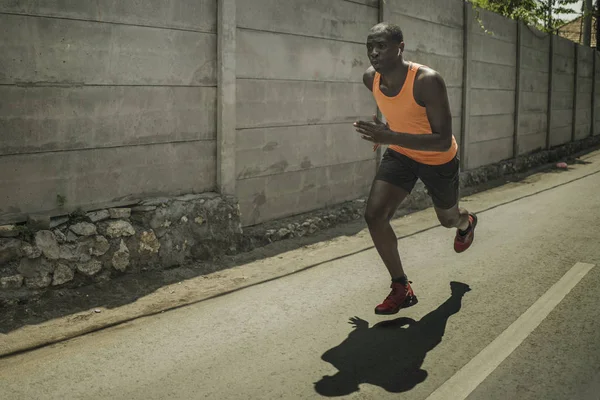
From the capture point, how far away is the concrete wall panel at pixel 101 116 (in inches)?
193

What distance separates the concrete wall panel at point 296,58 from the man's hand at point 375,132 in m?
2.33

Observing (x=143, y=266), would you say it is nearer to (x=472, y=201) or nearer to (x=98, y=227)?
(x=98, y=227)

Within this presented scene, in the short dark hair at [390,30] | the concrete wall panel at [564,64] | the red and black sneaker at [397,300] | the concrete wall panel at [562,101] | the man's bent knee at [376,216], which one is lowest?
the red and black sneaker at [397,300]

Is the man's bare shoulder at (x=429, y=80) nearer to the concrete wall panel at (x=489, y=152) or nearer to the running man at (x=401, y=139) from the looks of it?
the running man at (x=401, y=139)

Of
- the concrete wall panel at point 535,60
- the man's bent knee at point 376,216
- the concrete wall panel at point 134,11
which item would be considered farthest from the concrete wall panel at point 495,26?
the man's bent knee at point 376,216

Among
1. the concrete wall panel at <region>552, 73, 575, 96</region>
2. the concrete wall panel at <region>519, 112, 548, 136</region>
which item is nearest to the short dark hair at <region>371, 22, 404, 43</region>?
the concrete wall panel at <region>519, 112, 548, 136</region>

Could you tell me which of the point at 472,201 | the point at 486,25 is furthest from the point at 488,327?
the point at 486,25

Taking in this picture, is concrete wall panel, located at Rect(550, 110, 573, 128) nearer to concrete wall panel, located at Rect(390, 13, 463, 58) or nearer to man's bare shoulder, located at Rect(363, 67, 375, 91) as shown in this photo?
concrete wall panel, located at Rect(390, 13, 463, 58)

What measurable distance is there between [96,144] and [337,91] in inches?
134

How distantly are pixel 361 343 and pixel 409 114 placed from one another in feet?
5.17

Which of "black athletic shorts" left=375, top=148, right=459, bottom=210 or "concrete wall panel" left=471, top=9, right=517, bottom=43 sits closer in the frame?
"black athletic shorts" left=375, top=148, right=459, bottom=210

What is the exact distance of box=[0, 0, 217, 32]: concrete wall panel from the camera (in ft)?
16.0

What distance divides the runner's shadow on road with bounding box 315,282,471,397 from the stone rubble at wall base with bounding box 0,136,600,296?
6.28 ft

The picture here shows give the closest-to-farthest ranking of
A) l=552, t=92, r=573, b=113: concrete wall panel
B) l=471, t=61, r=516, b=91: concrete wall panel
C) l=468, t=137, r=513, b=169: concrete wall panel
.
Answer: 1. l=471, t=61, r=516, b=91: concrete wall panel
2. l=468, t=137, r=513, b=169: concrete wall panel
3. l=552, t=92, r=573, b=113: concrete wall panel
